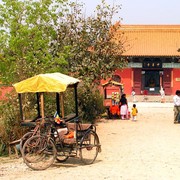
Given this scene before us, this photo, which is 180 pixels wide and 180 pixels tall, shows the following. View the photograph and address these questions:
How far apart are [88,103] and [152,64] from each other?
77.6ft

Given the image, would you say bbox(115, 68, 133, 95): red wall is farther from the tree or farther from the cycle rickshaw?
the cycle rickshaw

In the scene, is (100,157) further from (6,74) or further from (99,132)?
(6,74)

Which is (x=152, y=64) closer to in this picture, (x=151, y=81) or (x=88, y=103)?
(x=151, y=81)

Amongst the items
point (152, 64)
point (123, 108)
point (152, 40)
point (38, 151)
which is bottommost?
point (38, 151)

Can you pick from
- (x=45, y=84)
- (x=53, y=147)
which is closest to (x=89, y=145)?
(x=53, y=147)

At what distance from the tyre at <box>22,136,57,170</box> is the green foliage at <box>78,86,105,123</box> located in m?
8.02

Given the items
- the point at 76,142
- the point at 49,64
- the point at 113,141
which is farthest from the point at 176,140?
the point at 49,64

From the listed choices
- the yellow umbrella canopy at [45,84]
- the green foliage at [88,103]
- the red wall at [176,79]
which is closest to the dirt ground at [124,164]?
the yellow umbrella canopy at [45,84]

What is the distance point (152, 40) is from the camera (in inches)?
1697

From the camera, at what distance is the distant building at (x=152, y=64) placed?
40.2 meters

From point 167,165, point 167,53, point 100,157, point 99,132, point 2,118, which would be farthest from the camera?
point 167,53

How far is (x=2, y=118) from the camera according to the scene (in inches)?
464

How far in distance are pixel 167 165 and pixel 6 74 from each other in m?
8.62

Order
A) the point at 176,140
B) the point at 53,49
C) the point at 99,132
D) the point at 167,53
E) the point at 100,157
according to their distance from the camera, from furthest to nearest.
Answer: the point at 167,53 → the point at 53,49 → the point at 99,132 → the point at 176,140 → the point at 100,157
